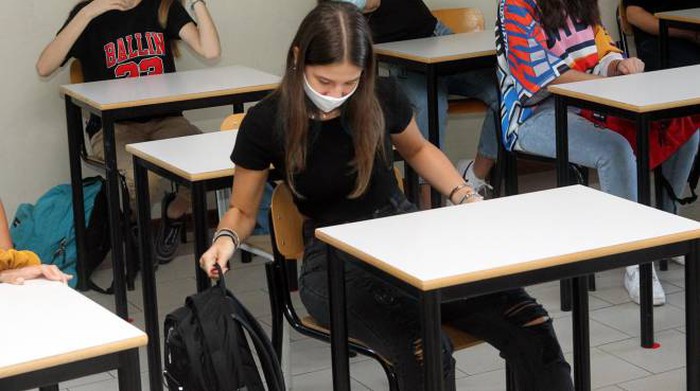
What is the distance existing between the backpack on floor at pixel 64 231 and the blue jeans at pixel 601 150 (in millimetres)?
1547

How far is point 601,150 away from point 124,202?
1.65 meters

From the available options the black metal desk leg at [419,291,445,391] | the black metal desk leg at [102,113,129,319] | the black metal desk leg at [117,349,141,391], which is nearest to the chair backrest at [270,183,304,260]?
the black metal desk leg at [419,291,445,391]

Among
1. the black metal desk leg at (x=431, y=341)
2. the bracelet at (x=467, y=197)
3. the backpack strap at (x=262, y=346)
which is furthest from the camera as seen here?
the bracelet at (x=467, y=197)

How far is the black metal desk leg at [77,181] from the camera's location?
446cm

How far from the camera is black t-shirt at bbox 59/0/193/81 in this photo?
464 centimetres

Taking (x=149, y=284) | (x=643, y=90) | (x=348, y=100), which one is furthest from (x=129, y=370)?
(x=643, y=90)

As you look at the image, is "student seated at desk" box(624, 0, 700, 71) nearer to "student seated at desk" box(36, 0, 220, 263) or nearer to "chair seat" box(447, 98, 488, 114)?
"chair seat" box(447, 98, 488, 114)

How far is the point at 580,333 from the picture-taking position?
287 cm

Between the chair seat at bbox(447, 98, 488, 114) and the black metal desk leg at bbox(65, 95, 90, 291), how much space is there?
144cm

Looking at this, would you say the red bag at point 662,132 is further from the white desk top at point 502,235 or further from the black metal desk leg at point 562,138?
the white desk top at point 502,235

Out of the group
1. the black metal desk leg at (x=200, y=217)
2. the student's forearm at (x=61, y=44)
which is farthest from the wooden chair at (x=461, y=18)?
the black metal desk leg at (x=200, y=217)

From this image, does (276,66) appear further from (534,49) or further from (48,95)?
(534,49)

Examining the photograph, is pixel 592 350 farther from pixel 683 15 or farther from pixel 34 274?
pixel 683 15

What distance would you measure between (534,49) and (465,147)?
1685 mm
